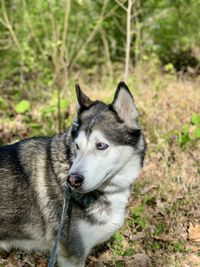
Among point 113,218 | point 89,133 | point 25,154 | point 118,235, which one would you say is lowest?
point 118,235

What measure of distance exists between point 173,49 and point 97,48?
1.72 meters

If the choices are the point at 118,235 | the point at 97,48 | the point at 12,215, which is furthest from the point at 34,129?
the point at 97,48

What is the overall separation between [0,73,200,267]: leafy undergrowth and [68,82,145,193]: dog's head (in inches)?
35.5

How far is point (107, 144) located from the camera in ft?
11.8

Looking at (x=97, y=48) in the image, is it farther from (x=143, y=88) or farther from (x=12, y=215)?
(x=12, y=215)

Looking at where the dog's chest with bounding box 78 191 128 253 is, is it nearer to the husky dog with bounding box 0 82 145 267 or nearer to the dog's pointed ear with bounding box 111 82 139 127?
the husky dog with bounding box 0 82 145 267

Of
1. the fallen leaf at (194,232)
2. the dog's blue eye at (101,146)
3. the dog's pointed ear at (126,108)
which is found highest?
the dog's pointed ear at (126,108)

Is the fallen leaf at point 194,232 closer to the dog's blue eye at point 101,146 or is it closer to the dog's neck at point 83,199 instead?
the dog's neck at point 83,199

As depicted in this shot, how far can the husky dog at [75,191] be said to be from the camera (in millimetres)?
3715

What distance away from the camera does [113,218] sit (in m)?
3.88

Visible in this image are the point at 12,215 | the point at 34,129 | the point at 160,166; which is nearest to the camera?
the point at 12,215

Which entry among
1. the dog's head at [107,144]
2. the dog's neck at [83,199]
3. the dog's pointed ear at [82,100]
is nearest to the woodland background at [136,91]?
the dog's neck at [83,199]

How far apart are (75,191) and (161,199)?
172cm

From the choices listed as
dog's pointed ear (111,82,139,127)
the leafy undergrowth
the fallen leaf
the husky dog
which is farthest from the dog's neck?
the fallen leaf
